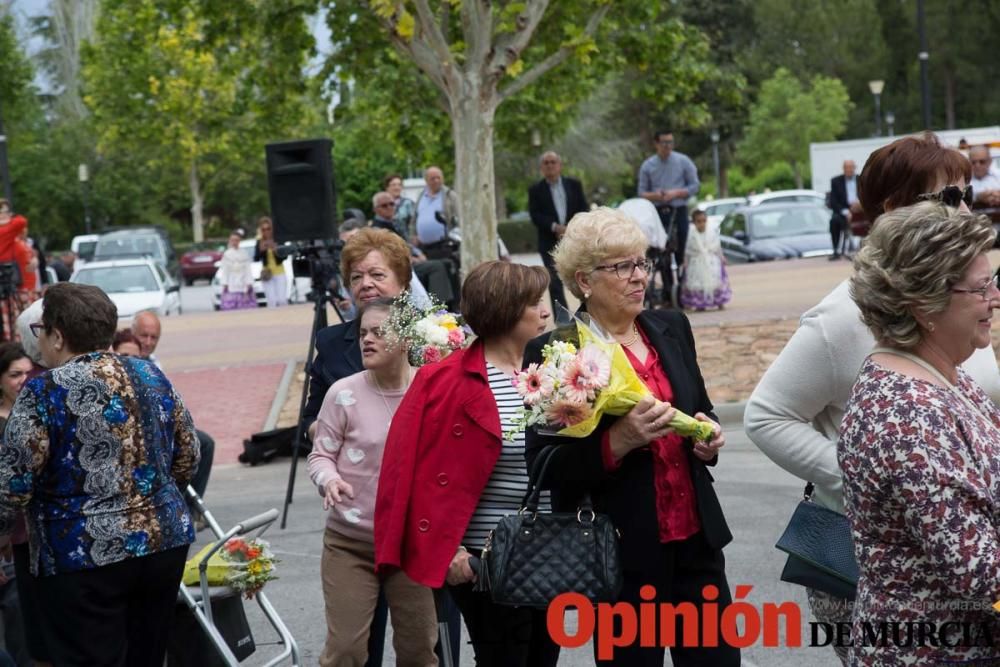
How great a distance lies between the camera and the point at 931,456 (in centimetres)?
299

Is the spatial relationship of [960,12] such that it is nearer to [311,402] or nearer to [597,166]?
[597,166]

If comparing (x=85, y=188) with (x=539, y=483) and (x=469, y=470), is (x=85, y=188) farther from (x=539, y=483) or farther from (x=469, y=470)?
(x=539, y=483)

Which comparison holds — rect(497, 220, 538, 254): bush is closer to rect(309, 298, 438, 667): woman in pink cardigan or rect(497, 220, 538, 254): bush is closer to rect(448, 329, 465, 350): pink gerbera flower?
rect(309, 298, 438, 667): woman in pink cardigan

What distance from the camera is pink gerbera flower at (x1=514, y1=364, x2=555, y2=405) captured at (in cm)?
397

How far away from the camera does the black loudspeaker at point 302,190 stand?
39.1 ft

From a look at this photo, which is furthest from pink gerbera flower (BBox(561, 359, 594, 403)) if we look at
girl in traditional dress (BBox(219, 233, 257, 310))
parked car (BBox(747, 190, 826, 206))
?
parked car (BBox(747, 190, 826, 206))

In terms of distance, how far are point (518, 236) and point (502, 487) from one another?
5413cm

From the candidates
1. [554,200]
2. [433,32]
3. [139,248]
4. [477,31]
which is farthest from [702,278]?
[139,248]

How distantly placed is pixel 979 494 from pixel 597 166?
2525 inches

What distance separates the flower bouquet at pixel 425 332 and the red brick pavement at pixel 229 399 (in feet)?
27.7

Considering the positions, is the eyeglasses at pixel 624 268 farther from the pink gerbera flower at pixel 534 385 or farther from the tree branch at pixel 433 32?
the tree branch at pixel 433 32

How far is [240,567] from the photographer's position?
6.09 metres

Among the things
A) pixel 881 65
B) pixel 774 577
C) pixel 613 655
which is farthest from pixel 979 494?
pixel 881 65

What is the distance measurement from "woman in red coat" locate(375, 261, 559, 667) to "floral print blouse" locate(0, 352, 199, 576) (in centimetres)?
85
